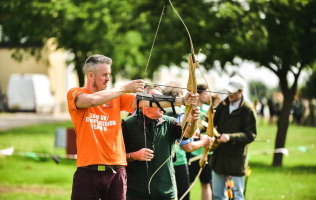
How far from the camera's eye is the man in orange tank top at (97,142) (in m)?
2.98

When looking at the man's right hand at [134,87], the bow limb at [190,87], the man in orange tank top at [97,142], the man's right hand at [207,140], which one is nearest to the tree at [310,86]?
the man's right hand at [207,140]

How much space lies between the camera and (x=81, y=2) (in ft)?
48.7

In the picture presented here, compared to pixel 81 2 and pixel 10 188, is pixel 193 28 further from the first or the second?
pixel 81 2

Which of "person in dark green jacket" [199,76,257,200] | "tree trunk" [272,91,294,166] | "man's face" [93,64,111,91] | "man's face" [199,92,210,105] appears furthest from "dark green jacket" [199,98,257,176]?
"tree trunk" [272,91,294,166]

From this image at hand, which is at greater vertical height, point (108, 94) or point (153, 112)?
point (108, 94)

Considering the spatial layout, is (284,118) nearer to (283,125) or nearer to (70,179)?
(283,125)

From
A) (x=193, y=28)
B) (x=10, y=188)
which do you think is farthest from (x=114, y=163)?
(x=193, y=28)

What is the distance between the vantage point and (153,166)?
3.43 m

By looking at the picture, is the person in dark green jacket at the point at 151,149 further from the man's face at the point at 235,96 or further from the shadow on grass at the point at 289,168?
the shadow on grass at the point at 289,168

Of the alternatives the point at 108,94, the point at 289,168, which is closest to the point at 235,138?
the point at 108,94

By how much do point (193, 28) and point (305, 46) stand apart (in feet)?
8.42

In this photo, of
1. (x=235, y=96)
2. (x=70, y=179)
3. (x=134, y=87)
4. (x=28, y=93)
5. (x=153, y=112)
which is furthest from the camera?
(x=28, y=93)

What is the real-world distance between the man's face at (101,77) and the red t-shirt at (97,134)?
10 centimetres

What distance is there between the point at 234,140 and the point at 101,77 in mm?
2121
